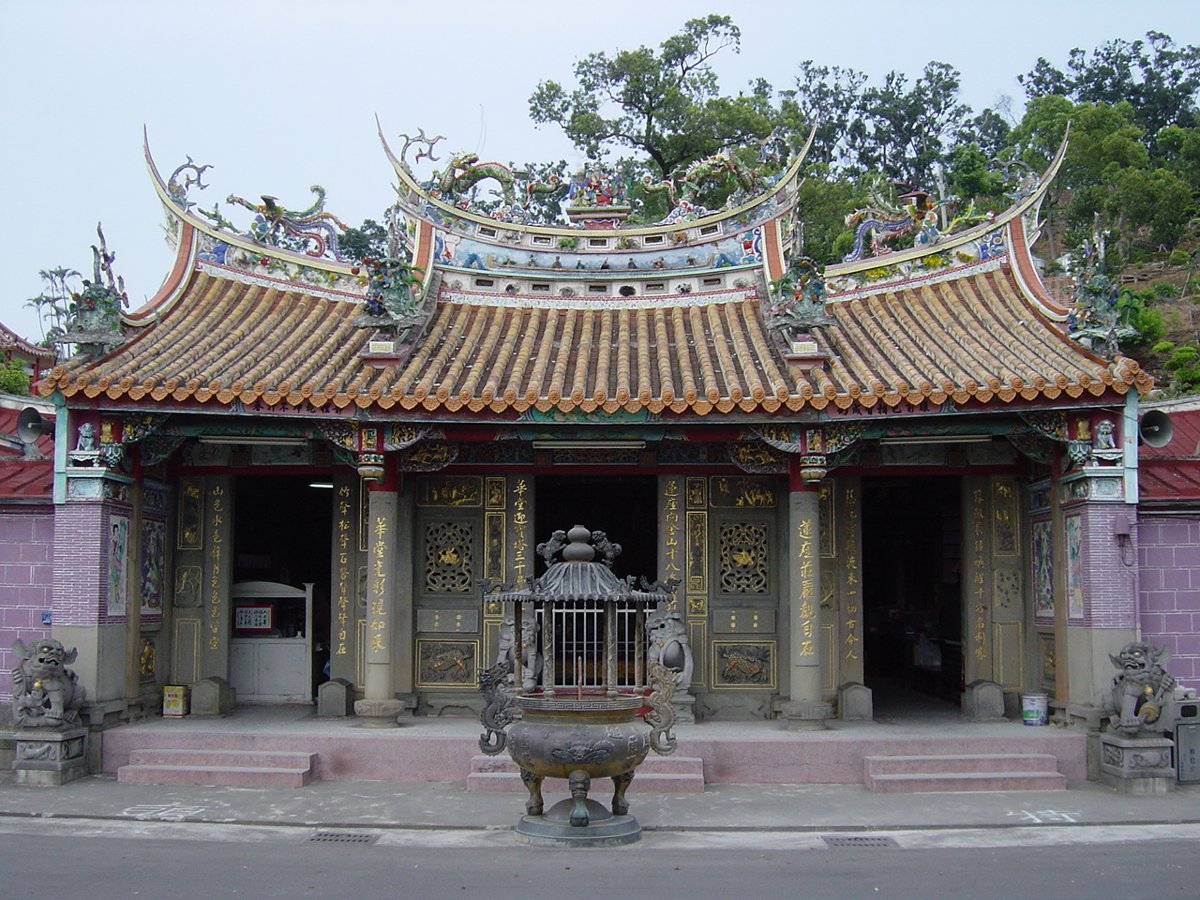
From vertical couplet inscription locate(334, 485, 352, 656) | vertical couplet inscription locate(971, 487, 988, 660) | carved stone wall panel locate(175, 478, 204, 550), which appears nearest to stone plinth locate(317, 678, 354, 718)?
vertical couplet inscription locate(334, 485, 352, 656)

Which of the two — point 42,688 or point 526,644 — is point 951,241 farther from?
point 42,688

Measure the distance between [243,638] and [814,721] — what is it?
6.52 metres

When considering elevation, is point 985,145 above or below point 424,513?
above

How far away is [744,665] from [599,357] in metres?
3.60

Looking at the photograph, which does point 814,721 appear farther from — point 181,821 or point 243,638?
point 243,638

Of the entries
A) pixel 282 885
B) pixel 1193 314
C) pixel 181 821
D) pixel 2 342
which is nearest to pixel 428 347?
pixel 181 821

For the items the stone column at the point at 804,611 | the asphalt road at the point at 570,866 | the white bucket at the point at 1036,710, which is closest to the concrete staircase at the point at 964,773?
the stone column at the point at 804,611

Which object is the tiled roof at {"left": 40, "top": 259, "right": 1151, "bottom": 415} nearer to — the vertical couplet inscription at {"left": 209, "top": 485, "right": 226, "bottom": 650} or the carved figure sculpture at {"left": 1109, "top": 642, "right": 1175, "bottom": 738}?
the vertical couplet inscription at {"left": 209, "top": 485, "right": 226, "bottom": 650}

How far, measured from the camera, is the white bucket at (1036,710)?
11.6m

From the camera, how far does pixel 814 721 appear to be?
11133mm

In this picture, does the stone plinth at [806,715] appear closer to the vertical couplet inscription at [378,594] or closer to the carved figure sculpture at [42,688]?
the vertical couplet inscription at [378,594]

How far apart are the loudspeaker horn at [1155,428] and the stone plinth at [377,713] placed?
7691mm

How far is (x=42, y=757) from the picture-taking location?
33.7 ft

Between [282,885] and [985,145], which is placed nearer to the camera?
[282,885]
